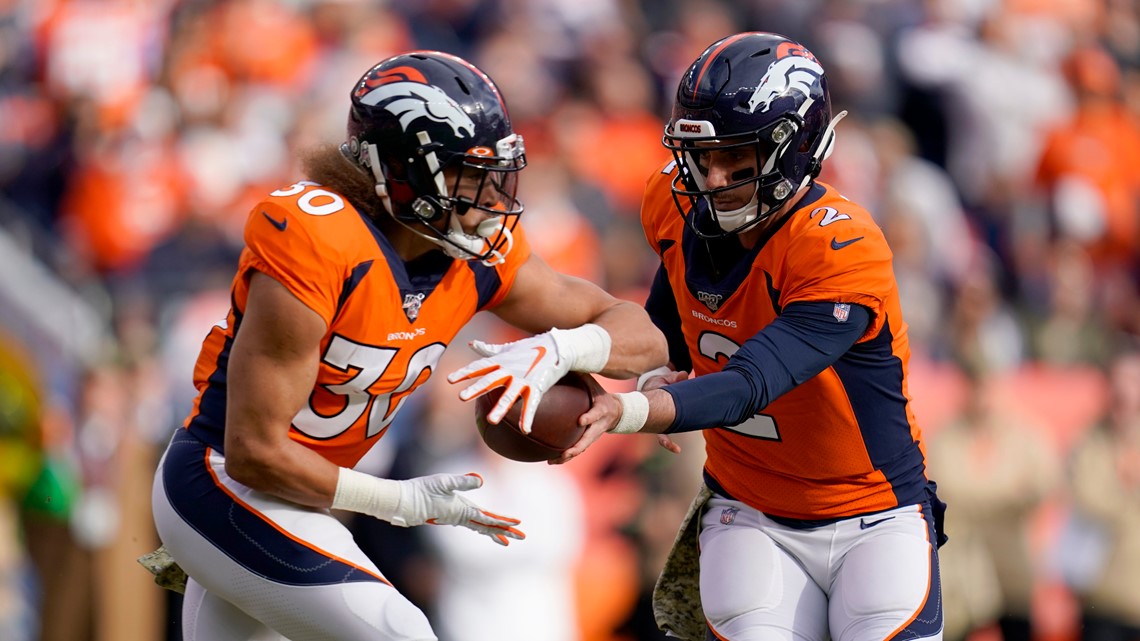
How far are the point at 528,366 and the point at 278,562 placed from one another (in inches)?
31.1

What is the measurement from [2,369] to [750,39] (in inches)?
185

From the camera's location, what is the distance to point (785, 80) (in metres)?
3.44

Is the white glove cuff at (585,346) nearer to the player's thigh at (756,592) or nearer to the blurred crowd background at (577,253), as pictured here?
the player's thigh at (756,592)

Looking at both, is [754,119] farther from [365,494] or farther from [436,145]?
[365,494]

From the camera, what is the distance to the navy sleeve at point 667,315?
3.91 metres

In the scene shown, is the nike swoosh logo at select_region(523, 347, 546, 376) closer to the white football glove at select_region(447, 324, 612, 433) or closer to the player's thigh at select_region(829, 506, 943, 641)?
the white football glove at select_region(447, 324, 612, 433)

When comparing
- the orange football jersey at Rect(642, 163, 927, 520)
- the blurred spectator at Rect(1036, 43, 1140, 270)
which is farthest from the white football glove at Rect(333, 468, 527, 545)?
the blurred spectator at Rect(1036, 43, 1140, 270)

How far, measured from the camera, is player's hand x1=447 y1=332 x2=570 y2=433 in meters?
2.95

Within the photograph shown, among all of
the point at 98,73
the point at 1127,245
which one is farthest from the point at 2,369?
the point at 1127,245

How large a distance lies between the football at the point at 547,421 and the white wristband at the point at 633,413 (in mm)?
135

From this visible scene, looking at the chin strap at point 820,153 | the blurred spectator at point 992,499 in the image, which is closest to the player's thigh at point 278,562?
the chin strap at point 820,153

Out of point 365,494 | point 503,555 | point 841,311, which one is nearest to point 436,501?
point 365,494

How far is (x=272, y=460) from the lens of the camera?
10.5 ft

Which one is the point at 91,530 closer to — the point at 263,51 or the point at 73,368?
the point at 73,368
